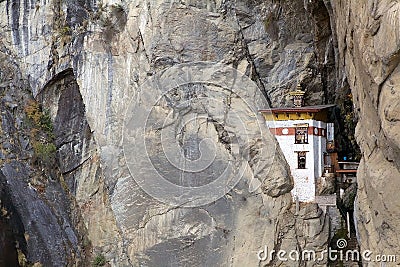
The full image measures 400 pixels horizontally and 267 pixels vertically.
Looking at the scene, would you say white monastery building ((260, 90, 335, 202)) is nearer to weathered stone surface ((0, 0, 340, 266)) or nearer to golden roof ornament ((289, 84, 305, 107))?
golden roof ornament ((289, 84, 305, 107))

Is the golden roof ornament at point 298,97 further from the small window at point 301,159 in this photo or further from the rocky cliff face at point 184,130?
the small window at point 301,159

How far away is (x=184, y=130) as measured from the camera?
14.5 meters

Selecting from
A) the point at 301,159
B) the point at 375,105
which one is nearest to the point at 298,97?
the point at 301,159

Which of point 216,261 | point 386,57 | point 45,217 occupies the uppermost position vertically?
point 386,57

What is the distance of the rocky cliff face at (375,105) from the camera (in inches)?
307

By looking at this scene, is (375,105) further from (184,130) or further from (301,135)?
(184,130)

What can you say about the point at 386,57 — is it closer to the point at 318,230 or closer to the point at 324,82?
the point at 318,230

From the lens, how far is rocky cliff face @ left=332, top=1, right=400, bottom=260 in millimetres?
7797

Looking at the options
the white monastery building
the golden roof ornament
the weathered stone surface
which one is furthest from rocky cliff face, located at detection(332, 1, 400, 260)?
the weathered stone surface

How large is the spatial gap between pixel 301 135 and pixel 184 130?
3.18 m

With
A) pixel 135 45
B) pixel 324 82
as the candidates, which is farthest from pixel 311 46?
pixel 135 45

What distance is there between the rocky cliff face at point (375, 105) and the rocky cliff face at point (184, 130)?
3.11 m

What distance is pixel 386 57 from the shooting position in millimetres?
7688

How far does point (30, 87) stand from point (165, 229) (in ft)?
24.6
